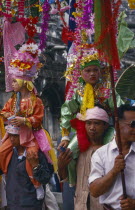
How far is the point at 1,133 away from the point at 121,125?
3070 mm

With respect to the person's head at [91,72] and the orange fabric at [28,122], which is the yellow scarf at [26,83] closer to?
the orange fabric at [28,122]

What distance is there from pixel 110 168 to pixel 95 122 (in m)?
1.25

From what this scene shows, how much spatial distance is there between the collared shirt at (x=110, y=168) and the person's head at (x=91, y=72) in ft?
5.33

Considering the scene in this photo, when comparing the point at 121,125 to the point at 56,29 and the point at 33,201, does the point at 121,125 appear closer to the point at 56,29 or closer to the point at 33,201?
the point at 33,201

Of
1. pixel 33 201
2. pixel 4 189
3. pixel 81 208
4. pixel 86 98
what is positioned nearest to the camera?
pixel 81 208

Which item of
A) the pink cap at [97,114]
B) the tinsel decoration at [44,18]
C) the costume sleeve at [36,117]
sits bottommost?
the costume sleeve at [36,117]

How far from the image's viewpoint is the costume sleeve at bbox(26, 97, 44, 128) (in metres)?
6.16

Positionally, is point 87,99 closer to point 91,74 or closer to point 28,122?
point 91,74

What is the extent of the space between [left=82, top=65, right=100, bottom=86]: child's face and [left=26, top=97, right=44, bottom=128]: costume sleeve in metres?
0.77

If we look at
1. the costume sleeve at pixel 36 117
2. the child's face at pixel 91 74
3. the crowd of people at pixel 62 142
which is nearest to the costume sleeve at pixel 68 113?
the crowd of people at pixel 62 142

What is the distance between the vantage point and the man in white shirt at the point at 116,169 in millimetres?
4113

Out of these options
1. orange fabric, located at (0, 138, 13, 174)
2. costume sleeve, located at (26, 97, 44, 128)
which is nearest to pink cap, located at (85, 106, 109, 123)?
costume sleeve, located at (26, 97, 44, 128)

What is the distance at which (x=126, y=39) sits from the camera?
5.58m

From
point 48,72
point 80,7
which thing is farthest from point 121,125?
point 48,72
